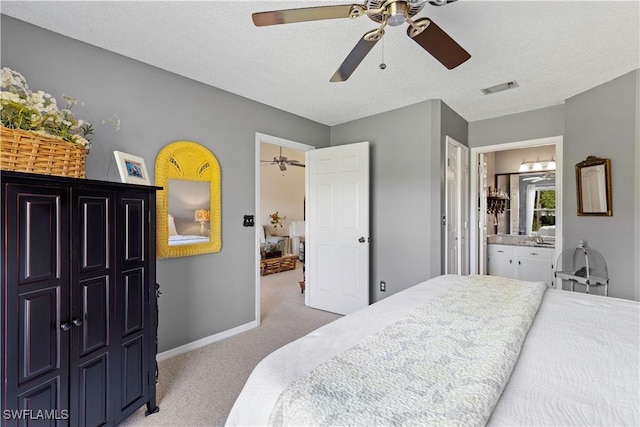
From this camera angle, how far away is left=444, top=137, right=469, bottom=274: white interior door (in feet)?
10.8

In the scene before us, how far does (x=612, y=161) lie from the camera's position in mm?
2654

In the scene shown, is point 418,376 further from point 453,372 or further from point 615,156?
point 615,156

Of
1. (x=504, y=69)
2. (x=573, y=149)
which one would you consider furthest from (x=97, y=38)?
(x=573, y=149)

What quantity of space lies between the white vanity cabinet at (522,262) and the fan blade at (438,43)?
327cm

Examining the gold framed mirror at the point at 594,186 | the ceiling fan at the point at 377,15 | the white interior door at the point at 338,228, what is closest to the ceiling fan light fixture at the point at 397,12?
the ceiling fan at the point at 377,15

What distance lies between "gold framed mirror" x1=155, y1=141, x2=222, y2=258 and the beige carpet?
2.92 ft

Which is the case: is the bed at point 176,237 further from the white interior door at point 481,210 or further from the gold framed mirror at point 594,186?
the gold framed mirror at point 594,186

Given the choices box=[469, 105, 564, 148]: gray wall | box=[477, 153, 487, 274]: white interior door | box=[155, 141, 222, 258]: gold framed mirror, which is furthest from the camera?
box=[477, 153, 487, 274]: white interior door

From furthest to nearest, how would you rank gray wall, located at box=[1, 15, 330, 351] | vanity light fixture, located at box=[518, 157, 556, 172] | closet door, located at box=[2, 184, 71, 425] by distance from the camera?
vanity light fixture, located at box=[518, 157, 556, 172] < gray wall, located at box=[1, 15, 330, 351] < closet door, located at box=[2, 184, 71, 425]

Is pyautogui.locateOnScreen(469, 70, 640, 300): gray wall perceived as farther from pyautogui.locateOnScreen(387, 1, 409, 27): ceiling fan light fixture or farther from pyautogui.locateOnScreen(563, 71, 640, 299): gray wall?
pyautogui.locateOnScreen(387, 1, 409, 27): ceiling fan light fixture

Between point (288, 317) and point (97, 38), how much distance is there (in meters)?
3.04

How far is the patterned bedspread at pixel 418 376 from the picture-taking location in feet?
2.41

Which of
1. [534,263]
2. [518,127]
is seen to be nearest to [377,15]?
[518,127]

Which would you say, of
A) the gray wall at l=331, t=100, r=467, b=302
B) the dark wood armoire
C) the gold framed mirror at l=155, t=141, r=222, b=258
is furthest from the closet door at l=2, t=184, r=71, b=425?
the gray wall at l=331, t=100, r=467, b=302
